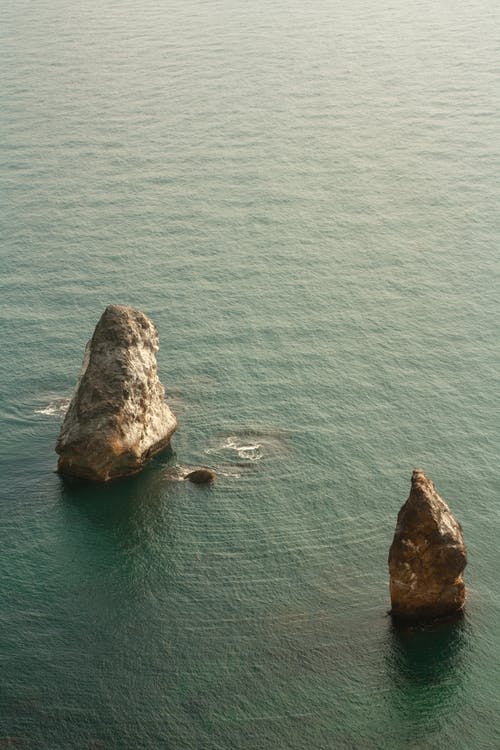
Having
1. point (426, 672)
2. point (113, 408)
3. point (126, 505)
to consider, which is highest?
point (113, 408)

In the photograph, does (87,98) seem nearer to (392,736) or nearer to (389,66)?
(389,66)

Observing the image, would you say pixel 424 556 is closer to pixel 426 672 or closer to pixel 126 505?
pixel 426 672

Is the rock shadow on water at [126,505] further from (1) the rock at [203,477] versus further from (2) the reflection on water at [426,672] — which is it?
(2) the reflection on water at [426,672]

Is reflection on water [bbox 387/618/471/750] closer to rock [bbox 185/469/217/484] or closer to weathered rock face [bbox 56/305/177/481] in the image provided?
rock [bbox 185/469/217/484]

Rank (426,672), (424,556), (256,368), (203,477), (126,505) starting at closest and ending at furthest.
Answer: (426,672)
(424,556)
(126,505)
(203,477)
(256,368)

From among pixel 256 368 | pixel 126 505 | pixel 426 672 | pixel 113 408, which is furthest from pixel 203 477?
pixel 426 672

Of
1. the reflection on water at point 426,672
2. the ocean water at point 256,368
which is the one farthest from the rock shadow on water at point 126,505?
the reflection on water at point 426,672

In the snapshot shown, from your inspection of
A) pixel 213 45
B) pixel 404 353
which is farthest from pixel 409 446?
pixel 213 45
